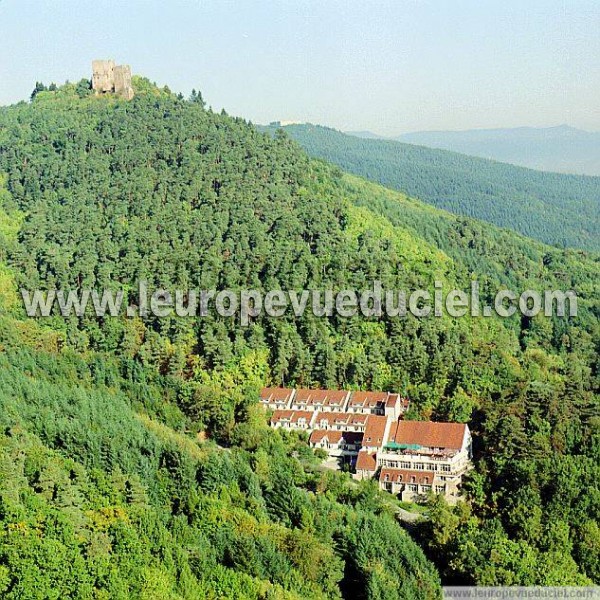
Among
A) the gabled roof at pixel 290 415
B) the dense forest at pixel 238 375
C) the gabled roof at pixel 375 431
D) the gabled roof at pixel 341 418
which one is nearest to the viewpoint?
the dense forest at pixel 238 375

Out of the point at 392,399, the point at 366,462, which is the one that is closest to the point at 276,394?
the point at 392,399

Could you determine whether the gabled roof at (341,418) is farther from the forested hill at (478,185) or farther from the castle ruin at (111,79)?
the forested hill at (478,185)

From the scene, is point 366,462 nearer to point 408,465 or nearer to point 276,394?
point 408,465

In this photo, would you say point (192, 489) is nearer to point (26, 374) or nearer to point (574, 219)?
point (26, 374)

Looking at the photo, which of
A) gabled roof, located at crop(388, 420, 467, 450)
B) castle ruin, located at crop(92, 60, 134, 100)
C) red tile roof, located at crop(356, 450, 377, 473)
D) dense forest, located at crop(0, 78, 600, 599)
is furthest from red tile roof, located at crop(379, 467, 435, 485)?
castle ruin, located at crop(92, 60, 134, 100)

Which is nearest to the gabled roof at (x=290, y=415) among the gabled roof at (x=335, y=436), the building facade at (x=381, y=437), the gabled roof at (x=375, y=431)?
the building facade at (x=381, y=437)

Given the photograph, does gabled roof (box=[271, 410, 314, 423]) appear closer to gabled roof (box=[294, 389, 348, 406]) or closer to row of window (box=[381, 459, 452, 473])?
gabled roof (box=[294, 389, 348, 406])
